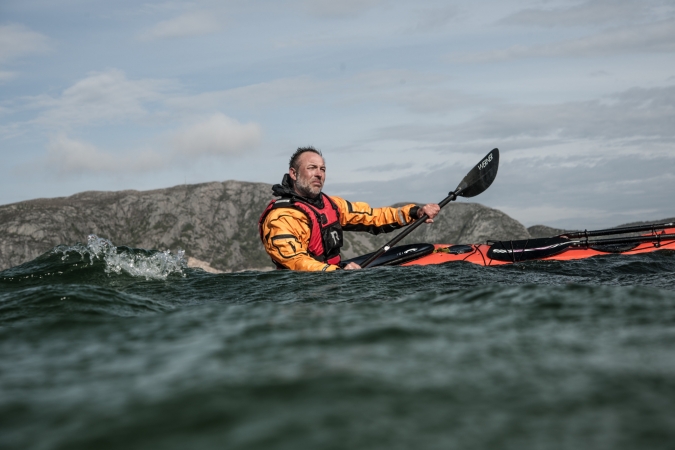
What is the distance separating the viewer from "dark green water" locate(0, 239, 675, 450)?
5.18ft

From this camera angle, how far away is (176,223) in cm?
3130

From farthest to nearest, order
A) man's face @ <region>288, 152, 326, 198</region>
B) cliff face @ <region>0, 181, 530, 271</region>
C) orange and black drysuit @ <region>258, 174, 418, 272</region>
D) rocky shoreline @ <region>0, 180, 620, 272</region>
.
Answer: cliff face @ <region>0, 181, 530, 271</region>, rocky shoreline @ <region>0, 180, 620, 272</region>, man's face @ <region>288, 152, 326, 198</region>, orange and black drysuit @ <region>258, 174, 418, 272</region>

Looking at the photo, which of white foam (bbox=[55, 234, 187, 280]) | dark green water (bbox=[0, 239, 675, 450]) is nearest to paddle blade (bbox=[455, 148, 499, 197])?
white foam (bbox=[55, 234, 187, 280])

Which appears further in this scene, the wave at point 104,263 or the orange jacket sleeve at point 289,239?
the wave at point 104,263

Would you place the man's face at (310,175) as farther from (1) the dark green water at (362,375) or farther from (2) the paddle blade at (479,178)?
(1) the dark green water at (362,375)

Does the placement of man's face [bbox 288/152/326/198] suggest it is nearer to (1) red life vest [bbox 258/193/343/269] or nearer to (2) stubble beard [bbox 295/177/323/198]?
(2) stubble beard [bbox 295/177/323/198]

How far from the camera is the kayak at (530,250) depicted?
8.63m

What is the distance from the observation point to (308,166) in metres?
7.94

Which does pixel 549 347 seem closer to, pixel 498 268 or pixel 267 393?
pixel 267 393

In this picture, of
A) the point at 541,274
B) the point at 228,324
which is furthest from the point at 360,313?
the point at 541,274

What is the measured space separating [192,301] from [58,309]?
4.84 ft

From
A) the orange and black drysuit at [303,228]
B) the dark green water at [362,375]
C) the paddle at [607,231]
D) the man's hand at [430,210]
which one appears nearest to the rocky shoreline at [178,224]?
the paddle at [607,231]

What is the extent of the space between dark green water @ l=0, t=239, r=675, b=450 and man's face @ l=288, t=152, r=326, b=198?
14.3 feet

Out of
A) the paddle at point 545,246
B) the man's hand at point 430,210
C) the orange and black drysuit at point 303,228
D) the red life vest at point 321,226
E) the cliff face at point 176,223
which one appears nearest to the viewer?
the orange and black drysuit at point 303,228
